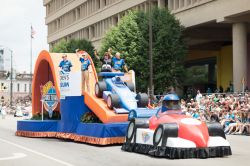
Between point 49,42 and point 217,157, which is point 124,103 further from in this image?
point 49,42

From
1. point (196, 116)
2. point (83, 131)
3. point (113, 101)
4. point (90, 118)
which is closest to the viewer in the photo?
point (113, 101)

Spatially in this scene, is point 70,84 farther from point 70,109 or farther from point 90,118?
point 90,118

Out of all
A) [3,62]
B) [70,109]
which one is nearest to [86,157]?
[70,109]

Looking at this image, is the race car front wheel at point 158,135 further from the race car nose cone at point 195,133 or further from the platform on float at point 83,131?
the platform on float at point 83,131

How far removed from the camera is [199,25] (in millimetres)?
45375

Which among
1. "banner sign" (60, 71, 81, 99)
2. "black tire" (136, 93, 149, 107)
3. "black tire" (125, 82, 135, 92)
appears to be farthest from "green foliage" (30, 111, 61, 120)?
"black tire" (136, 93, 149, 107)

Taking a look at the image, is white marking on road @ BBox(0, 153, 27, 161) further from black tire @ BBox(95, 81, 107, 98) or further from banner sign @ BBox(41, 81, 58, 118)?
banner sign @ BBox(41, 81, 58, 118)

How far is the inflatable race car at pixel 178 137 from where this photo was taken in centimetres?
1380

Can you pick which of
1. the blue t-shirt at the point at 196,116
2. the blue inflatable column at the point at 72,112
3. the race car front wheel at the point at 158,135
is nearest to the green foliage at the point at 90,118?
the blue inflatable column at the point at 72,112

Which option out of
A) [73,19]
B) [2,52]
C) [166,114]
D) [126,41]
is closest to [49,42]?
[73,19]

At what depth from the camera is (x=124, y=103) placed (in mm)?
19484

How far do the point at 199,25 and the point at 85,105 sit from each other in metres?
26.8

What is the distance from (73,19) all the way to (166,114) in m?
67.5

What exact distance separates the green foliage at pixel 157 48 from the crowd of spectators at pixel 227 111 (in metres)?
10.9
